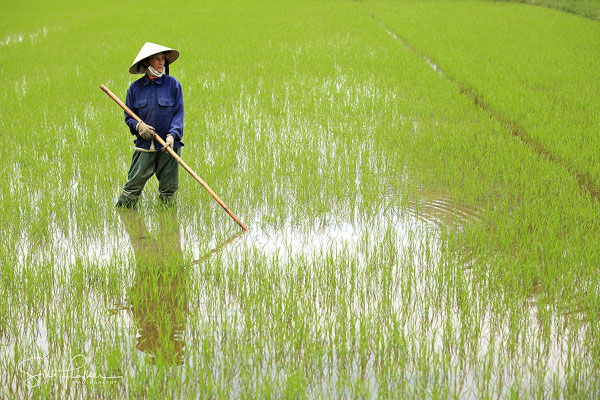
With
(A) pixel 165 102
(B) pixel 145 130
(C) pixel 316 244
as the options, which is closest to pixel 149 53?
(A) pixel 165 102

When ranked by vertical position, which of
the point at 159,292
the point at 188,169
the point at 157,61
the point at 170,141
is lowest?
the point at 159,292

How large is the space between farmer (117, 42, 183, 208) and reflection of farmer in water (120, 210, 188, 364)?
317 mm

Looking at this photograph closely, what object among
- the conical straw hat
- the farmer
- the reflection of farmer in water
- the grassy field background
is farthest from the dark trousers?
the conical straw hat

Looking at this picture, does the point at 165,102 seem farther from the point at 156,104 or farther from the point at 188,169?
the point at 188,169

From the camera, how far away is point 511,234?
3148mm

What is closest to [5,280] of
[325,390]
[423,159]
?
[325,390]

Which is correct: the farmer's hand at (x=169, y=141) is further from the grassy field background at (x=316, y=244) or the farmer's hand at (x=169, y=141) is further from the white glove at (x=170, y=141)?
the grassy field background at (x=316, y=244)

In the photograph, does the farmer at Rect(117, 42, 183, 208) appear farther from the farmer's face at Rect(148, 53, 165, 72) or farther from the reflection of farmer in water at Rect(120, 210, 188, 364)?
the reflection of farmer in water at Rect(120, 210, 188, 364)

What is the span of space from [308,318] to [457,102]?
4.57 meters

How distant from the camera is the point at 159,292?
2654mm

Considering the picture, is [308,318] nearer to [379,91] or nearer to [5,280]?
[5,280]

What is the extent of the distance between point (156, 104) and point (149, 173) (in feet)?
1.43

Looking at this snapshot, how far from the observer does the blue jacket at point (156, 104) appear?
362 cm

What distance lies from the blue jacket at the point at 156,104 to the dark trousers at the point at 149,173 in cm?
8
